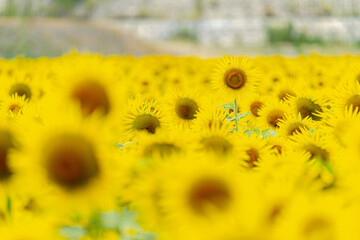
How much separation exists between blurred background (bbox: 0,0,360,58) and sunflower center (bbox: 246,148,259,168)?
62.9ft

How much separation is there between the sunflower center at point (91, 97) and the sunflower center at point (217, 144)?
0.86 feet

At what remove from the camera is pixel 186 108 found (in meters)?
2.14

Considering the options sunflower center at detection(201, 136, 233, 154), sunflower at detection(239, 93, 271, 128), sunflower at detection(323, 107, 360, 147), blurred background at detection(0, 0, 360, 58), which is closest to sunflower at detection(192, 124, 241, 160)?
sunflower center at detection(201, 136, 233, 154)

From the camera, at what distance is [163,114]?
1.87 metres

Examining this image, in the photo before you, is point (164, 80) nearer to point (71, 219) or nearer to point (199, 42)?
point (71, 219)

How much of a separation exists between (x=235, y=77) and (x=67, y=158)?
148 cm

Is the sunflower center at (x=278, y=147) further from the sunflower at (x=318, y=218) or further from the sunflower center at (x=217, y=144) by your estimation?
the sunflower at (x=318, y=218)

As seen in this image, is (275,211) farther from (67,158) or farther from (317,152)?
(317,152)

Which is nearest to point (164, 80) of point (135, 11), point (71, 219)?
point (71, 219)

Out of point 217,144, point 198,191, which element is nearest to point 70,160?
point 198,191

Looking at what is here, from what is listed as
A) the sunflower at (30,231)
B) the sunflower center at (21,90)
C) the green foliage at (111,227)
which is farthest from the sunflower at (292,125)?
the sunflower center at (21,90)

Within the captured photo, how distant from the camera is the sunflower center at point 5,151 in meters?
1.02

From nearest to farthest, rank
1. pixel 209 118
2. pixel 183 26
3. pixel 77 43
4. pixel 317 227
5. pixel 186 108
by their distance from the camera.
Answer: pixel 317 227 < pixel 209 118 < pixel 186 108 < pixel 77 43 < pixel 183 26

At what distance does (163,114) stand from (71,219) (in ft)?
3.06
